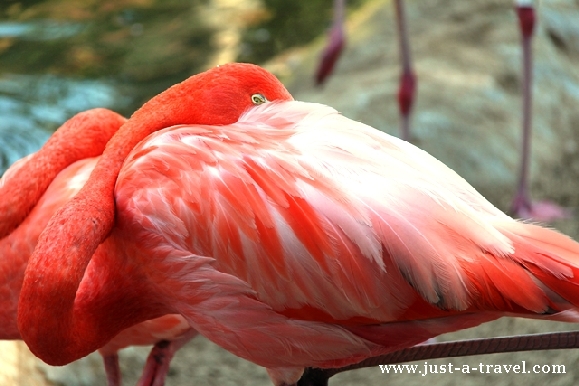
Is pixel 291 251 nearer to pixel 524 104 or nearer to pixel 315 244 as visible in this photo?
pixel 315 244

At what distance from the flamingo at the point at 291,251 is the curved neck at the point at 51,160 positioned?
0.32m

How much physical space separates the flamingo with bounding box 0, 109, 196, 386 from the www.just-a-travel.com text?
0.85m

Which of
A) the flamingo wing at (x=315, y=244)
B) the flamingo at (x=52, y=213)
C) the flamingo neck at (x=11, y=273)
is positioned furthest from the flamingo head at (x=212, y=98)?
the flamingo neck at (x=11, y=273)

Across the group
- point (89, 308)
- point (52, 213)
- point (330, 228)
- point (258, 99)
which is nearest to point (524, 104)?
point (258, 99)

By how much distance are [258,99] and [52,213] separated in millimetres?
571

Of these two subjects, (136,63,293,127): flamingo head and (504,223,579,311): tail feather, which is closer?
(504,223,579,311): tail feather

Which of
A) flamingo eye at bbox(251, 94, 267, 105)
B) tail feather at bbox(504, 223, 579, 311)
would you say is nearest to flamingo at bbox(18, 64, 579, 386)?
tail feather at bbox(504, 223, 579, 311)

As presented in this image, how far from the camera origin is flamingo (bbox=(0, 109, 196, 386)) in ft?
6.09

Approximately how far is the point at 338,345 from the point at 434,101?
8.40ft

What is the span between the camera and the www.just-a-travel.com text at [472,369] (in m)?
2.47

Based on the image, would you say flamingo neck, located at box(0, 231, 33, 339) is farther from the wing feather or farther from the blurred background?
the blurred background

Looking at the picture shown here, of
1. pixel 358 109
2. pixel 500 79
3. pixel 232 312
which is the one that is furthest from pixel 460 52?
pixel 232 312

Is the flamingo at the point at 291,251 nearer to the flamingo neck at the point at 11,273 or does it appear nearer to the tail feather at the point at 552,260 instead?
the tail feather at the point at 552,260

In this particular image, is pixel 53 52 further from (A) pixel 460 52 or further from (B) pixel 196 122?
(B) pixel 196 122
